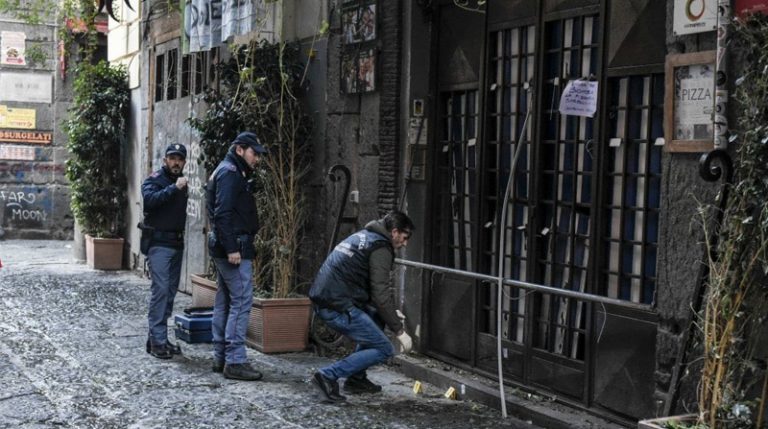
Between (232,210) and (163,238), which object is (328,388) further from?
(163,238)

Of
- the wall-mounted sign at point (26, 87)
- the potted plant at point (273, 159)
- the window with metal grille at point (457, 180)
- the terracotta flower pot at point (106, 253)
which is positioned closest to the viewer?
the window with metal grille at point (457, 180)

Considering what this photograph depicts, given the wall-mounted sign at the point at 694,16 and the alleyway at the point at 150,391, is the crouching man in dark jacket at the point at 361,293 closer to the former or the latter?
the alleyway at the point at 150,391

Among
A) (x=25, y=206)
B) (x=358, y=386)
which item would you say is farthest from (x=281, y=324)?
(x=25, y=206)

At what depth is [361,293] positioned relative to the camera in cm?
769

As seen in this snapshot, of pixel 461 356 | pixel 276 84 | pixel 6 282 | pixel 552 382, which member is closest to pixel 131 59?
pixel 6 282

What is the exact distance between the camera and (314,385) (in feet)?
25.3

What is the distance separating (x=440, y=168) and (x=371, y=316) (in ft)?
5.59

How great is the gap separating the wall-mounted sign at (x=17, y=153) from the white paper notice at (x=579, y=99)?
16846mm

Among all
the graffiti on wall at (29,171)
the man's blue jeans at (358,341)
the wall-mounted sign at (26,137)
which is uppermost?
the wall-mounted sign at (26,137)

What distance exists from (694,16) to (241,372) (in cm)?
444

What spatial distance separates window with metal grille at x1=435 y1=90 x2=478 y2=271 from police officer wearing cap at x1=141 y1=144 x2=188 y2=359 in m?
2.30

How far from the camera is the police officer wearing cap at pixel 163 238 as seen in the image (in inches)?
360

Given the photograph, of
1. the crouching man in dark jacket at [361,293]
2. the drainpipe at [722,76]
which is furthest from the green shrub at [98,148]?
the drainpipe at [722,76]

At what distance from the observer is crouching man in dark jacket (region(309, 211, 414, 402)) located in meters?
7.55
